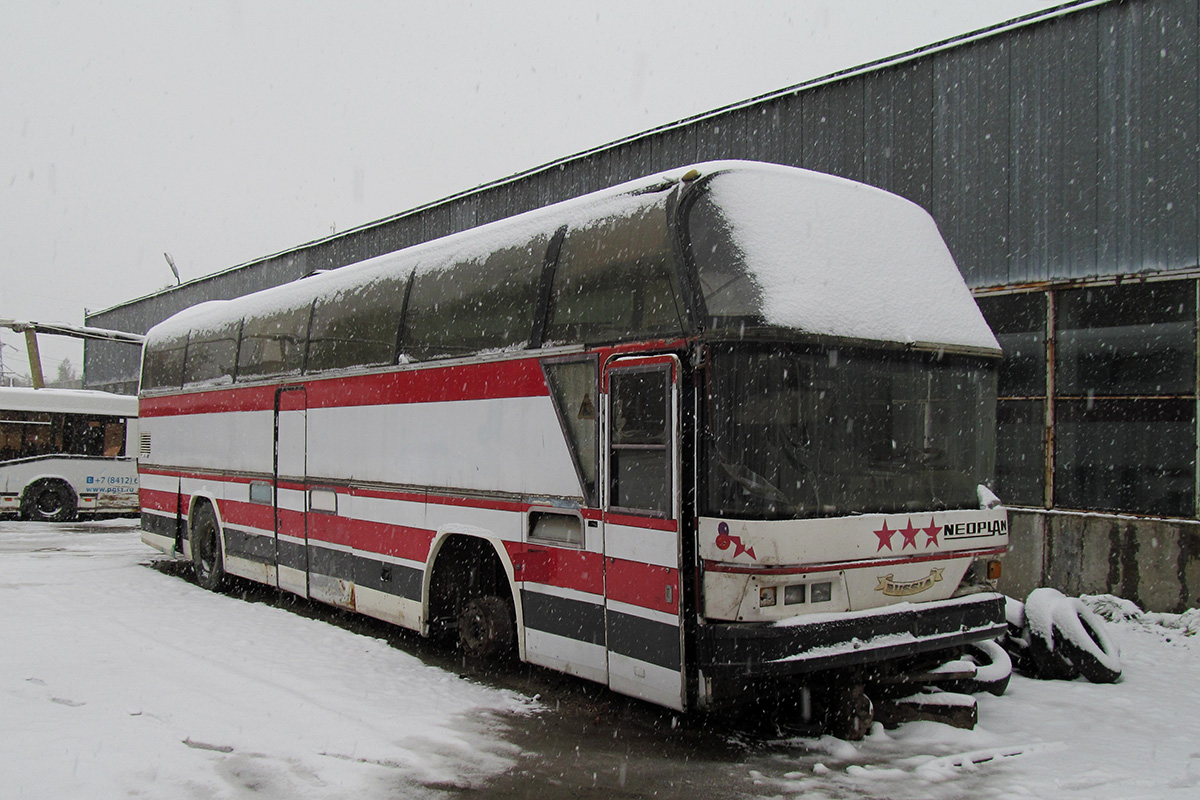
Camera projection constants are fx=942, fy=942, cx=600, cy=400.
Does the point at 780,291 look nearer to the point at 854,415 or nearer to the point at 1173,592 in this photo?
the point at 854,415

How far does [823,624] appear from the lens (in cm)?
539

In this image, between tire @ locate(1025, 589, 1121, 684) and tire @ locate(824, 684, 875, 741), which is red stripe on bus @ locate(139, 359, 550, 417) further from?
tire @ locate(1025, 589, 1121, 684)

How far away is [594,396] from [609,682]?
1911 millimetres

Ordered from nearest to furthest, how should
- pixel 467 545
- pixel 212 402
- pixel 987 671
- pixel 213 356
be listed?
1. pixel 987 671
2. pixel 467 545
3. pixel 212 402
4. pixel 213 356

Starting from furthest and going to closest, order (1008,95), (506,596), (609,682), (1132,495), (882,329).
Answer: (1008,95) < (1132,495) < (506,596) < (609,682) < (882,329)

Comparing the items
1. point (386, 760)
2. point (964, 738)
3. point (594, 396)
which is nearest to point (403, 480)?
point (594, 396)

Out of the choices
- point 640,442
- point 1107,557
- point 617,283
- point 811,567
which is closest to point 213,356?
point 617,283

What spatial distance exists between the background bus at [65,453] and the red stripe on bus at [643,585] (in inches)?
827

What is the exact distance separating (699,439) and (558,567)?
1.77 meters

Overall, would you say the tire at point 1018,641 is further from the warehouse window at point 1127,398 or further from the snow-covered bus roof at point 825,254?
the warehouse window at point 1127,398

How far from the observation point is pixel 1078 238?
10.6 metres

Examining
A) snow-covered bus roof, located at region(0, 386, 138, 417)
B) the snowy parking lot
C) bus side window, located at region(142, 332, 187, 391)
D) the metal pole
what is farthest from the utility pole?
the snowy parking lot

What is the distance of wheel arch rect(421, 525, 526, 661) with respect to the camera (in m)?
7.15

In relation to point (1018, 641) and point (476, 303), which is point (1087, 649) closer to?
point (1018, 641)
